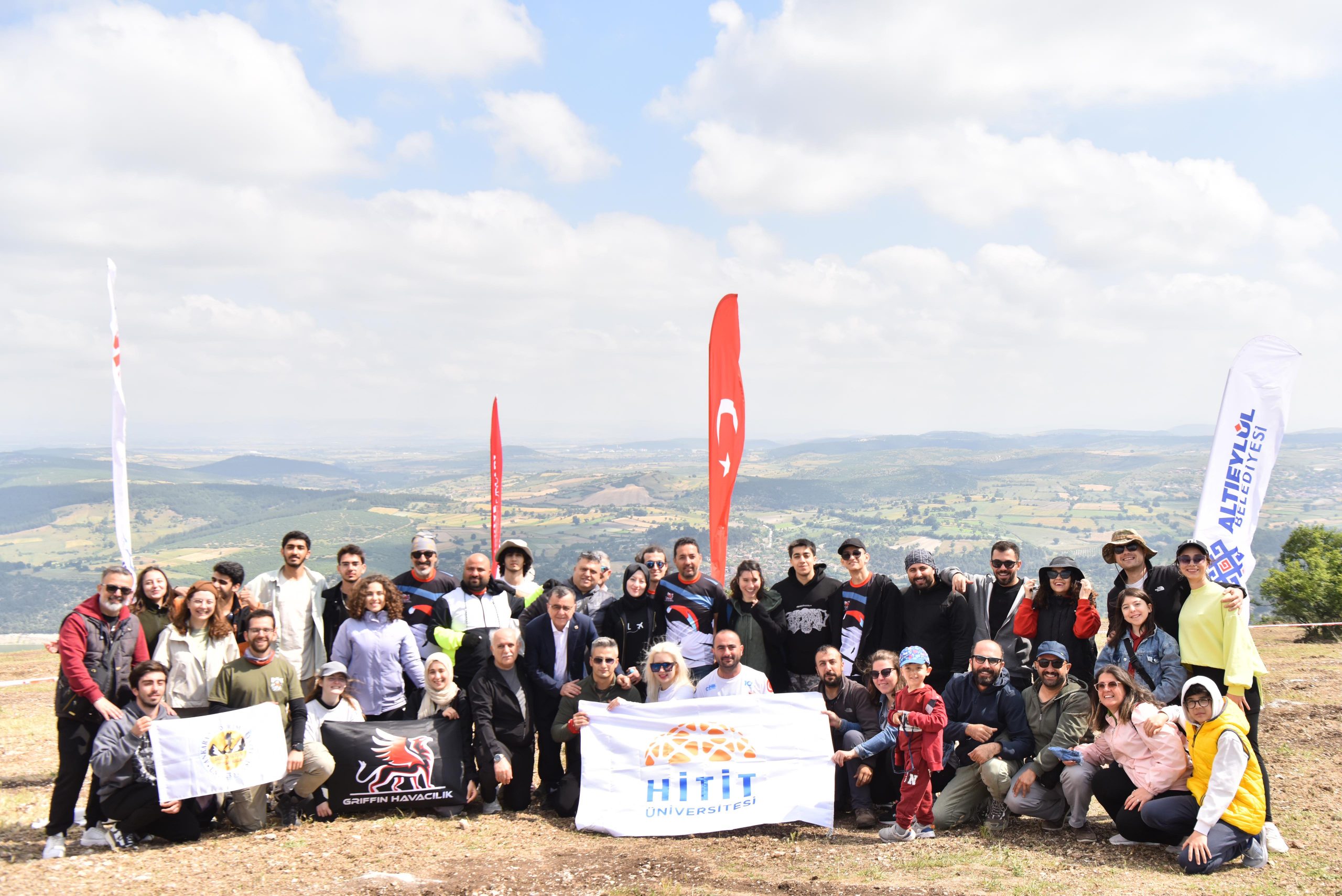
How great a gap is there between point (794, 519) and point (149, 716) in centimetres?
17543

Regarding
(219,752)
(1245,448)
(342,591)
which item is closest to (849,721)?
(342,591)

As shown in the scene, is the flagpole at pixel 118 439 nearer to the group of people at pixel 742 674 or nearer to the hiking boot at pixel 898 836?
the group of people at pixel 742 674

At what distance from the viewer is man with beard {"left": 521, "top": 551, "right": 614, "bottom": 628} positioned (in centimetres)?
966

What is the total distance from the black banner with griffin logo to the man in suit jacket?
100 cm

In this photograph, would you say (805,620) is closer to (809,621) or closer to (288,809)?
(809,621)

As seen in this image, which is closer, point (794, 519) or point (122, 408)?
point (122, 408)

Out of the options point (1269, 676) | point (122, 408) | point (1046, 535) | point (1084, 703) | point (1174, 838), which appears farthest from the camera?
point (1046, 535)

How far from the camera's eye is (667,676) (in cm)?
875

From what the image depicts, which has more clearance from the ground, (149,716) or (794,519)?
(149,716)

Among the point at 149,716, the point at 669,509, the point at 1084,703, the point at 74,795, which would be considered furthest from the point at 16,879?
the point at 669,509

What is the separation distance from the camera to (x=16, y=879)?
6754 mm

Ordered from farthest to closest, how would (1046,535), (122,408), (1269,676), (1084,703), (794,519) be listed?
(794,519), (1046,535), (1269,676), (122,408), (1084,703)

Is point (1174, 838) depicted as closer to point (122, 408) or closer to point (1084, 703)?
point (1084, 703)

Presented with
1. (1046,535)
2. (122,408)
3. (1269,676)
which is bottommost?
(1046,535)
